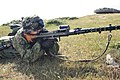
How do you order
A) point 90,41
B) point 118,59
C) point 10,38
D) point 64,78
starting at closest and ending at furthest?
point 64,78 → point 118,59 → point 10,38 → point 90,41

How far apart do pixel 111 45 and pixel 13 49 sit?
4.33 meters

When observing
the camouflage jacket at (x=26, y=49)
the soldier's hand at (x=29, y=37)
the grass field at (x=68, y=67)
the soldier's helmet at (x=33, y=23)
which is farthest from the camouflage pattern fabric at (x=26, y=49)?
the soldier's helmet at (x=33, y=23)

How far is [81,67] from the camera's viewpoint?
1259 centimetres

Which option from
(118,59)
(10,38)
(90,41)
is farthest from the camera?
(90,41)

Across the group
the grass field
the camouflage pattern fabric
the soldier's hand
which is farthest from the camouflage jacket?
the grass field

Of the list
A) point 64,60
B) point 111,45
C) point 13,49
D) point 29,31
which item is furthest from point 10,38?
point 111,45

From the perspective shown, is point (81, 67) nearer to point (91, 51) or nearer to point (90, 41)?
point (91, 51)

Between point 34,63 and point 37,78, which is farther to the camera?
point 34,63

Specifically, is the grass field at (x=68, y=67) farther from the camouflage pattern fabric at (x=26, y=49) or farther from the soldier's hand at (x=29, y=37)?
the soldier's hand at (x=29, y=37)

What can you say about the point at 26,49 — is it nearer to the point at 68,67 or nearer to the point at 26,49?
the point at 26,49

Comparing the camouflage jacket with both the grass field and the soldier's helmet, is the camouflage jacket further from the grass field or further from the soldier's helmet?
the soldier's helmet

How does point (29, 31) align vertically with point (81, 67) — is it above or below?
above

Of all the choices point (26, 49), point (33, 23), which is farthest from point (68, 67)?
point (33, 23)

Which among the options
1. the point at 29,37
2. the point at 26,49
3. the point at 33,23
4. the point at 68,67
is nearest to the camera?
the point at 68,67
